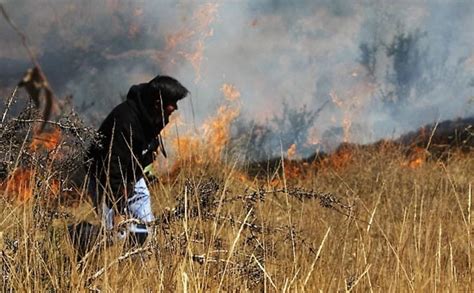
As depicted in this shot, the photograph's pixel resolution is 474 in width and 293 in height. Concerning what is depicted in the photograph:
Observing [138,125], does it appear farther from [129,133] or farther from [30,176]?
[30,176]

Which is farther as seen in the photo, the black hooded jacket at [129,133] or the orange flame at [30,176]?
the black hooded jacket at [129,133]

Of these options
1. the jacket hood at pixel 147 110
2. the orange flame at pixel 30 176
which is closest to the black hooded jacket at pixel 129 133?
the jacket hood at pixel 147 110

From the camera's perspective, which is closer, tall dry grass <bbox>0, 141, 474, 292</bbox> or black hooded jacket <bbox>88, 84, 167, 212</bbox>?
tall dry grass <bbox>0, 141, 474, 292</bbox>

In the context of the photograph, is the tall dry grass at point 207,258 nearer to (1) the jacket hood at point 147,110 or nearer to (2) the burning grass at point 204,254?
(2) the burning grass at point 204,254

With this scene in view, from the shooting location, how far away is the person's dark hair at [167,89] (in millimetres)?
4230

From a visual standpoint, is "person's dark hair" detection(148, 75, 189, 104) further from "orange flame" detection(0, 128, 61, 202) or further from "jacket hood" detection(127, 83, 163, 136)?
"orange flame" detection(0, 128, 61, 202)

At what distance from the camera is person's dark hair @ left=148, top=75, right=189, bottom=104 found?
4.23 m

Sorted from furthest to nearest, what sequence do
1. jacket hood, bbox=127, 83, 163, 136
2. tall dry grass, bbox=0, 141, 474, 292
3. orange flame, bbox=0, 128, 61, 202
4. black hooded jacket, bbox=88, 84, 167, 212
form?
jacket hood, bbox=127, 83, 163, 136
black hooded jacket, bbox=88, 84, 167, 212
orange flame, bbox=0, 128, 61, 202
tall dry grass, bbox=0, 141, 474, 292

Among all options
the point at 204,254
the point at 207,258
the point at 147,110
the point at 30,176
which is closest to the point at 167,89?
the point at 147,110

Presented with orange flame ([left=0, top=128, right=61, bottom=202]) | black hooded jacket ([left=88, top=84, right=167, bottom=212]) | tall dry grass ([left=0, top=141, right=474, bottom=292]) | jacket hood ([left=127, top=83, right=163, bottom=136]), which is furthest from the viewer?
jacket hood ([left=127, top=83, right=163, bottom=136])

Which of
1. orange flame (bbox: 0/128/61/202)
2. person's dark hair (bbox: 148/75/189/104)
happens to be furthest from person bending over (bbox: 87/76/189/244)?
orange flame (bbox: 0/128/61/202)

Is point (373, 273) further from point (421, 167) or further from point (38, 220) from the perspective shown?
point (421, 167)

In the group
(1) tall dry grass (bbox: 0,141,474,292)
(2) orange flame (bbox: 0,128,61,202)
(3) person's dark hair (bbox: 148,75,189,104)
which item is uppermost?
(3) person's dark hair (bbox: 148,75,189,104)

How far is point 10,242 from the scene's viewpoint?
246cm
